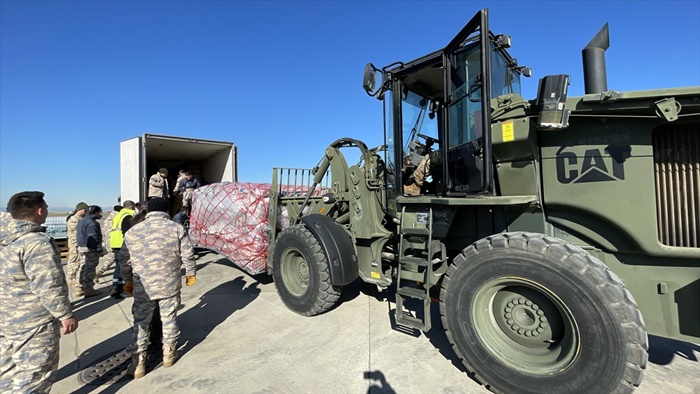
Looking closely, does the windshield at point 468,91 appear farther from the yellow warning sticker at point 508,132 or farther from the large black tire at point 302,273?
the large black tire at point 302,273

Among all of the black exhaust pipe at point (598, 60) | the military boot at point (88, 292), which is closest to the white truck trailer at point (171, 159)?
the military boot at point (88, 292)

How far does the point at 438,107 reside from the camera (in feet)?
13.1

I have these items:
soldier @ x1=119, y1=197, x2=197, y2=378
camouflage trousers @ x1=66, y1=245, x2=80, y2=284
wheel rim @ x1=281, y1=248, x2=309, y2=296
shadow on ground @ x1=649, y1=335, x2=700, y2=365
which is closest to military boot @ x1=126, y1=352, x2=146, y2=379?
soldier @ x1=119, y1=197, x2=197, y2=378

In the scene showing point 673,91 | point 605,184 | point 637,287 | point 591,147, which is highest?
point 673,91

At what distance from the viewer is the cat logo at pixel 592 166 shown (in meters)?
2.43

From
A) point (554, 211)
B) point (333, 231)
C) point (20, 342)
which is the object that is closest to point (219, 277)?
point (333, 231)

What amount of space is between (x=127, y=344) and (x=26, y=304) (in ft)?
5.53

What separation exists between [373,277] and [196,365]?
2.20m

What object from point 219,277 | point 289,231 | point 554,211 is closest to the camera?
point 554,211

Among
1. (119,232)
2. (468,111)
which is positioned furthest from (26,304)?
(468,111)

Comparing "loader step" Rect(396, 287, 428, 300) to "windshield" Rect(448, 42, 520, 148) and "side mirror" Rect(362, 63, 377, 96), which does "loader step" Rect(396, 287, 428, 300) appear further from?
"side mirror" Rect(362, 63, 377, 96)

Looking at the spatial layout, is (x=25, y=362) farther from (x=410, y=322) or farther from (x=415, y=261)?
(x=415, y=261)

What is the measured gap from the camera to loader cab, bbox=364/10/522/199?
283cm

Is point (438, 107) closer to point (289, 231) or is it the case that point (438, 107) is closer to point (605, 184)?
point (605, 184)
